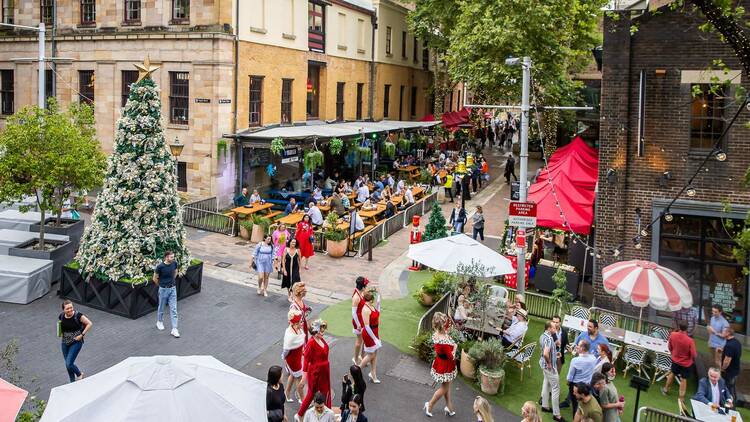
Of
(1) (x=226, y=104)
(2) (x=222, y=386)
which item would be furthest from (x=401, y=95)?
(2) (x=222, y=386)

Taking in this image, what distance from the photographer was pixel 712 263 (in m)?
14.5

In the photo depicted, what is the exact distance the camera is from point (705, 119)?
14.5 m

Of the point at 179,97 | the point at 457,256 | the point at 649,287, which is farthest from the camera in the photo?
the point at 179,97

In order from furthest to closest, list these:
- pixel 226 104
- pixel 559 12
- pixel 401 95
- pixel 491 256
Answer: pixel 401 95, pixel 559 12, pixel 226 104, pixel 491 256

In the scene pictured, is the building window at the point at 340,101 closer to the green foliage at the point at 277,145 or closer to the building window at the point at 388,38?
the building window at the point at 388,38

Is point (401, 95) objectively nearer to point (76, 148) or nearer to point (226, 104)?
point (226, 104)

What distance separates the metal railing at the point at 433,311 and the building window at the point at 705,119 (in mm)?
6842

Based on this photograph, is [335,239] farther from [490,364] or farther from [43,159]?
[490,364]

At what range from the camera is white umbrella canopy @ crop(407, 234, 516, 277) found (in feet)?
43.4

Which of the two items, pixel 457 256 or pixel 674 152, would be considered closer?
pixel 457 256

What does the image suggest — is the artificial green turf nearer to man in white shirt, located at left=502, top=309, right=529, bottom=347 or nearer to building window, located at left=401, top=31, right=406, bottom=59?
man in white shirt, located at left=502, top=309, right=529, bottom=347

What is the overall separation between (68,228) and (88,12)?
44.8 ft

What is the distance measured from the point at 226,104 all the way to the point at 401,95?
68.7 feet

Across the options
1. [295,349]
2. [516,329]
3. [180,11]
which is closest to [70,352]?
[295,349]
